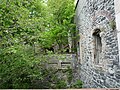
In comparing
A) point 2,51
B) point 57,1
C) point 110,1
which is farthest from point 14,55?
point 57,1

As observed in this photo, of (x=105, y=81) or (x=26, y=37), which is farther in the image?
(x=26, y=37)

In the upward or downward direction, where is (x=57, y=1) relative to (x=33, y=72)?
upward

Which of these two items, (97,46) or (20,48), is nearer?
(97,46)

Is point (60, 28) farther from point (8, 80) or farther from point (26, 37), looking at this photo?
point (8, 80)

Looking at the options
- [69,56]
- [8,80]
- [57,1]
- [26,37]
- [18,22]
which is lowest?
[8,80]

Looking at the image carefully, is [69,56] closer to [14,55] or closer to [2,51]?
[14,55]

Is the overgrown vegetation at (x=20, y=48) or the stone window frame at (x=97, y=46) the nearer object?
the stone window frame at (x=97, y=46)

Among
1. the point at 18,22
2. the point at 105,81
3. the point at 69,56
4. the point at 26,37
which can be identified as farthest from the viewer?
the point at 69,56

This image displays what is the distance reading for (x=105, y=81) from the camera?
12.3ft

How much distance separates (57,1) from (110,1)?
7.07 metres

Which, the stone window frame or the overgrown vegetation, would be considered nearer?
the stone window frame

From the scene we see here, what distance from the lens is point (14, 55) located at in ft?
20.4

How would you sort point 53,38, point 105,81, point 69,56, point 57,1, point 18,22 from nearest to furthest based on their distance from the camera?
point 105,81 < point 18,22 < point 69,56 < point 53,38 < point 57,1

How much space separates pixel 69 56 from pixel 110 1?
5.62m
